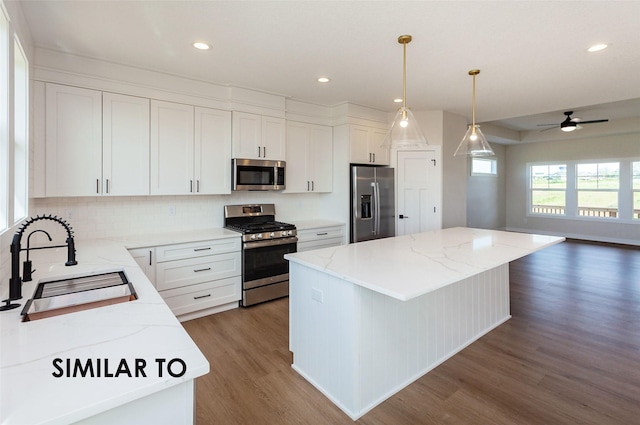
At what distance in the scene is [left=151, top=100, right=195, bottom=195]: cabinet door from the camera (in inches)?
134

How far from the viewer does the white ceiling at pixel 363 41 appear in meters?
2.25

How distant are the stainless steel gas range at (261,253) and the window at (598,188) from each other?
26.5ft

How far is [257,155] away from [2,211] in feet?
8.51

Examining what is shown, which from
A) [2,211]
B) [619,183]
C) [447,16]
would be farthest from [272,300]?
[619,183]

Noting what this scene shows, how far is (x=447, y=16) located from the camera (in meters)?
2.34

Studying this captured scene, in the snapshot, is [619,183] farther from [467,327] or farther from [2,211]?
[2,211]

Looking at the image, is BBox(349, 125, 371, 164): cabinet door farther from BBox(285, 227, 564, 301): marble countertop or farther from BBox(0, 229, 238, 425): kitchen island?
BBox(0, 229, 238, 425): kitchen island

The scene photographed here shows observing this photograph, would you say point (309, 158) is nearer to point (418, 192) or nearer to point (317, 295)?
point (418, 192)

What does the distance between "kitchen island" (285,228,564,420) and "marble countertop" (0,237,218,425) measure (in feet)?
3.23

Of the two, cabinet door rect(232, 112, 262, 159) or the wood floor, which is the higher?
cabinet door rect(232, 112, 262, 159)

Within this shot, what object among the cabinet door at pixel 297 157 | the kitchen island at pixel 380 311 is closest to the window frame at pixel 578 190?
the kitchen island at pixel 380 311

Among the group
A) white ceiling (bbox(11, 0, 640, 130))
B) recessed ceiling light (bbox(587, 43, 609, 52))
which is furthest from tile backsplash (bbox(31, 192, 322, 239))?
recessed ceiling light (bbox(587, 43, 609, 52))

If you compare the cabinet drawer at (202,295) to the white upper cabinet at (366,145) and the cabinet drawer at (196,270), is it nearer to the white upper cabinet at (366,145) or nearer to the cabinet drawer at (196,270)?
the cabinet drawer at (196,270)

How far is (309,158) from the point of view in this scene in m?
4.71
